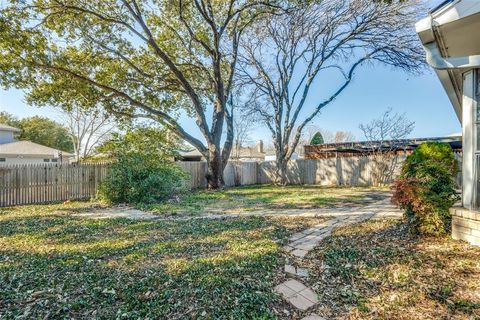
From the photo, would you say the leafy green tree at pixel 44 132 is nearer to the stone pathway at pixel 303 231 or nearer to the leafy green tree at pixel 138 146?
the leafy green tree at pixel 138 146

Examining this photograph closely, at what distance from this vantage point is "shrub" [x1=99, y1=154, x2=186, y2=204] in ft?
26.9

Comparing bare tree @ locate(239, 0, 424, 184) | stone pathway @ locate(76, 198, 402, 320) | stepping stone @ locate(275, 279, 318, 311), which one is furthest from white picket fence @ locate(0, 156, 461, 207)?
stepping stone @ locate(275, 279, 318, 311)

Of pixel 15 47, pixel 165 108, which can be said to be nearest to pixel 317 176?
pixel 165 108

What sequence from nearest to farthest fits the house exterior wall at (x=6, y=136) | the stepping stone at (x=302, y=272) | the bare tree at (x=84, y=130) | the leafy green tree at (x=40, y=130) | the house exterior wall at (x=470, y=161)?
the stepping stone at (x=302, y=272)
the house exterior wall at (x=470, y=161)
the house exterior wall at (x=6, y=136)
the bare tree at (x=84, y=130)
the leafy green tree at (x=40, y=130)

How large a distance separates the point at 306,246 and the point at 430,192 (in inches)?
78.8

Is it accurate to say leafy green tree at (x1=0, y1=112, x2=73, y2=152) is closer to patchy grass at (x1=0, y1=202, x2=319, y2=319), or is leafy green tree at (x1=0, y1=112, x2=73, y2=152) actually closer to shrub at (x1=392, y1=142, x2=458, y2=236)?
patchy grass at (x1=0, y1=202, x2=319, y2=319)

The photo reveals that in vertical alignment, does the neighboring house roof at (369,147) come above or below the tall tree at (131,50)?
below

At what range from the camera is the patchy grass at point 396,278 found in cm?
220

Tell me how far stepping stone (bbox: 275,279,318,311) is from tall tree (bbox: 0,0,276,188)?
902 cm

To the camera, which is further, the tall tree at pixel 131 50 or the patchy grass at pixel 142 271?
the tall tree at pixel 131 50

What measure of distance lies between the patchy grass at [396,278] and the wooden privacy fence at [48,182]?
911cm

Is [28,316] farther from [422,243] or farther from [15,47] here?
[15,47]

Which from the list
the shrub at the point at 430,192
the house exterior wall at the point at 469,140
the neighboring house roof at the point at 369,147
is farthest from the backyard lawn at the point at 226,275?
the neighboring house roof at the point at 369,147

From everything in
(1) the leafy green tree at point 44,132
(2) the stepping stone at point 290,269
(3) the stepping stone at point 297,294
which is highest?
(1) the leafy green tree at point 44,132
